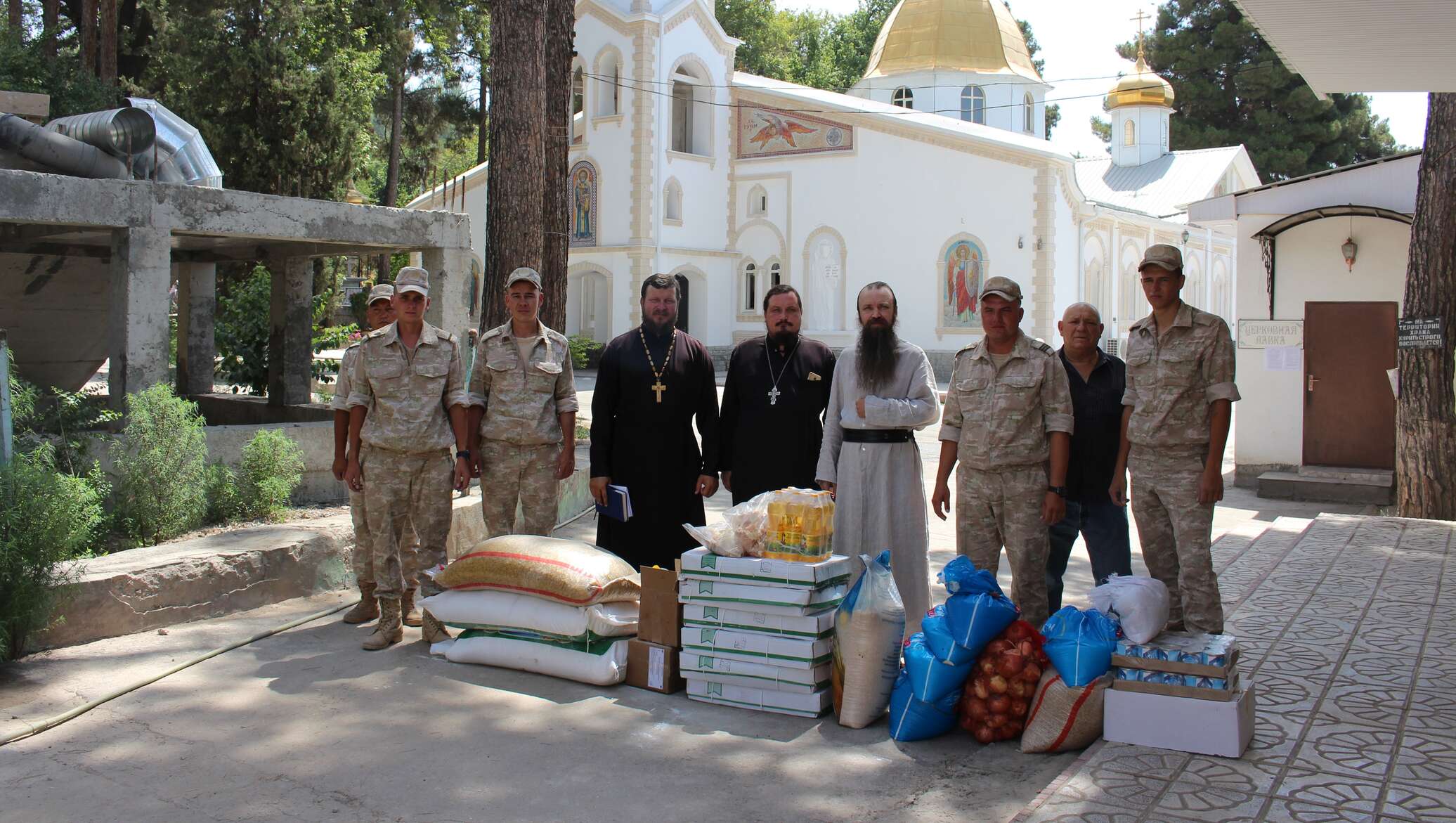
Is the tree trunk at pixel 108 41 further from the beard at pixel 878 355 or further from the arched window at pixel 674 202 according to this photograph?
the beard at pixel 878 355

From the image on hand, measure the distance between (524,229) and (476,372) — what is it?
3.04 metres

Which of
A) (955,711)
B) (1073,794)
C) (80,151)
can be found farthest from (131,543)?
(1073,794)

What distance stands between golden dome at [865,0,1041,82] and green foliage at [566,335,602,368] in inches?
539

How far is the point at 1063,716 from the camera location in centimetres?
416

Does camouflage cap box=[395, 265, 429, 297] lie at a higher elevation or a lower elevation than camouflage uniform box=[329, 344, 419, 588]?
higher

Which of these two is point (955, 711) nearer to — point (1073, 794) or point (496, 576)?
point (1073, 794)

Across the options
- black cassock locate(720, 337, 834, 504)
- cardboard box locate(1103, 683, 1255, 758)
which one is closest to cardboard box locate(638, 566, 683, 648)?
black cassock locate(720, 337, 834, 504)

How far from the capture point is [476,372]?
580 centimetres

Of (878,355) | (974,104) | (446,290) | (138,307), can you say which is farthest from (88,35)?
(974,104)

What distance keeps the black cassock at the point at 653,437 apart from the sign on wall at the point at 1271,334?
876 cm

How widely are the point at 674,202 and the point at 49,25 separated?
14.9m

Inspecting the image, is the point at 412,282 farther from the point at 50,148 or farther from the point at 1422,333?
the point at 1422,333

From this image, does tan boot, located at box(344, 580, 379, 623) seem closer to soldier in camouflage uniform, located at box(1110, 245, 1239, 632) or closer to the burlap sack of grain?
the burlap sack of grain

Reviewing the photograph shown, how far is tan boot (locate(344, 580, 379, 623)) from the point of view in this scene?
5.89 meters
